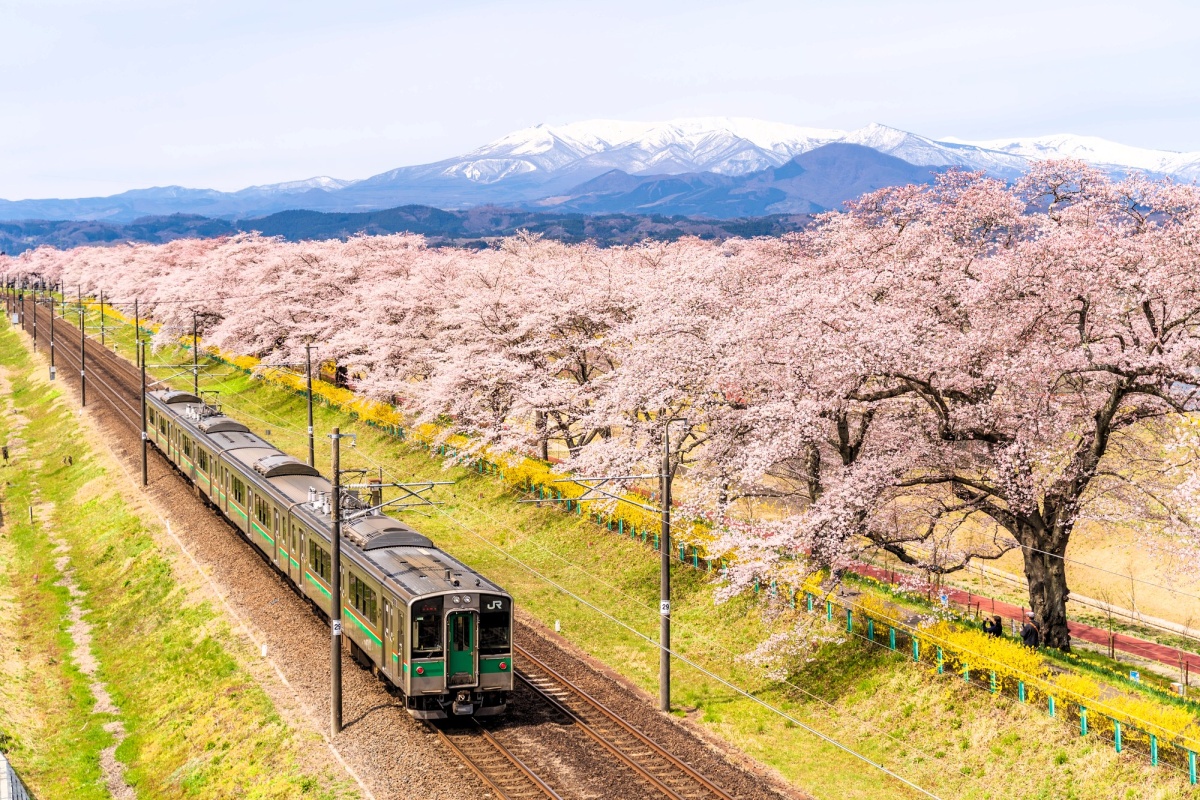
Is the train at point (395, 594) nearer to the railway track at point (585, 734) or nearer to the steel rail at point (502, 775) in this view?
the steel rail at point (502, 775)

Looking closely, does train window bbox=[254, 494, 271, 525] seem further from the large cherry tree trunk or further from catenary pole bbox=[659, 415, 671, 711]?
the large cherry tree trunk

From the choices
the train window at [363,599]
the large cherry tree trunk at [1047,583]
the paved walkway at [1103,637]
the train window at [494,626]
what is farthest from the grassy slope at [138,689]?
the large cherry tree trunk at [1047,583]

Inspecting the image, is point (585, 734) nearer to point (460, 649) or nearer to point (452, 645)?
point (460, 649)

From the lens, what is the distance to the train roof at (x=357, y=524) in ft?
66.4

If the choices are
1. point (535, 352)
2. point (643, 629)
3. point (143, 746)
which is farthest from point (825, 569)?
point (535, 352)

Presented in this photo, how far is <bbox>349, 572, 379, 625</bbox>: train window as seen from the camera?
69.5 ft

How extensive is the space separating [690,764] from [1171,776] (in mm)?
7905

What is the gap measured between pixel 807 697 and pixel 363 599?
32.6ft

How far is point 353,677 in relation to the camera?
2261 cm

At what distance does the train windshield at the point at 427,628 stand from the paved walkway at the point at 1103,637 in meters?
11.2

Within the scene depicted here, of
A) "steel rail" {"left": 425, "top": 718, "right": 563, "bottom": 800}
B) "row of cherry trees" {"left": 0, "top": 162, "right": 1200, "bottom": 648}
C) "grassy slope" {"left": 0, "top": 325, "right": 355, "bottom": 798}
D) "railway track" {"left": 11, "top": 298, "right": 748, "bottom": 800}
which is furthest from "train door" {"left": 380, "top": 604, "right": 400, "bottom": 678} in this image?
"row of cherry trees" {"left": 0, "top": 162, "right": 1200, "bottom": 648}

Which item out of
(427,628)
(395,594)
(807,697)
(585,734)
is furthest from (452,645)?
(807,697)

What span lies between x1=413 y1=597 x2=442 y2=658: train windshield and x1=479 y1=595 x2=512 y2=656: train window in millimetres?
829

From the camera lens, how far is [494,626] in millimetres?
19875
